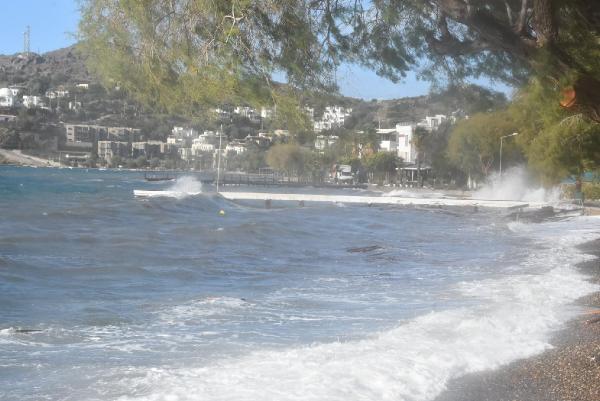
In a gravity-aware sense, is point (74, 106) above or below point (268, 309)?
above

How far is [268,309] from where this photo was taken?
12.4 meters

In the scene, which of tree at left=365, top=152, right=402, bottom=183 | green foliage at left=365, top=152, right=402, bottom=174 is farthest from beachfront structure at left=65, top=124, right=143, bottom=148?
green foliage at left=365, top=152, right=402, bottom=174

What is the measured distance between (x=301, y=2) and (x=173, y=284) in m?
10.2

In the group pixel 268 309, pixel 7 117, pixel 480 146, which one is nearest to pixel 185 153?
pixel 7 117

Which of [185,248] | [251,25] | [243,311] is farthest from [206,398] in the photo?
[185,248]

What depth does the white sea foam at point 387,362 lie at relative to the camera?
6895 mm

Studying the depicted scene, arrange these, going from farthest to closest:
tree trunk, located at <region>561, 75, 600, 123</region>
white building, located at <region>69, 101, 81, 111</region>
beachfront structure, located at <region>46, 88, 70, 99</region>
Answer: beachfront structure, located at <region>46, 88, 70, 99</region>
white building, located at <region>69, 101, 81, 111</region>
tree trunk, located at <region>561, 75, 600, 123</region>

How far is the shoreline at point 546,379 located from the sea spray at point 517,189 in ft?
155

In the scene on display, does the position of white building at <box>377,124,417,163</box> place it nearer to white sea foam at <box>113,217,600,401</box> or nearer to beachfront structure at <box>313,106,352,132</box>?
white sea foam at <box>113,217,600,401</box>

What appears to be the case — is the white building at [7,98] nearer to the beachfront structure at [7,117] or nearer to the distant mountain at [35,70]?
the beachfront structure at [7,117]

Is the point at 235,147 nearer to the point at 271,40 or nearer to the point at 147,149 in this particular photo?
the point at 147,149

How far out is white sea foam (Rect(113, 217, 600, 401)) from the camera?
6.89 m

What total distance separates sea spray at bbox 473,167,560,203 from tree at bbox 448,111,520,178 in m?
1.04

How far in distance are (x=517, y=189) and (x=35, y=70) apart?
Result: 49.0 m
